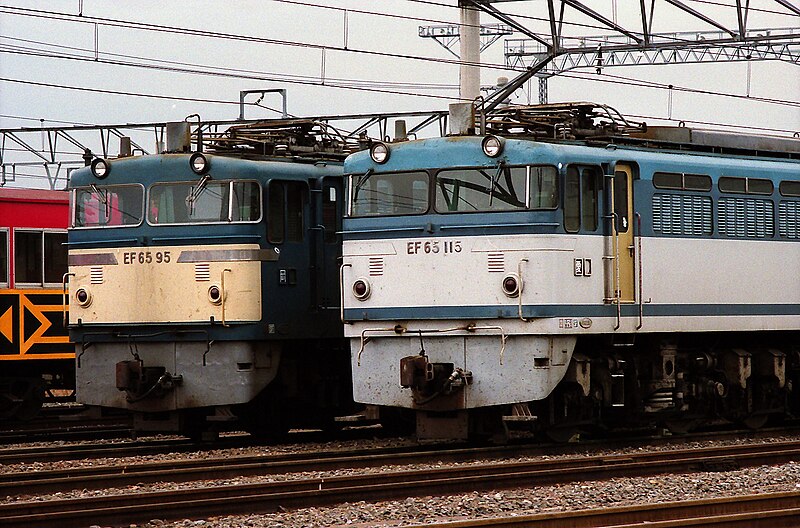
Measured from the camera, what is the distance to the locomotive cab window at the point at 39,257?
23.4m

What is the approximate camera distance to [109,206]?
64.7 ft

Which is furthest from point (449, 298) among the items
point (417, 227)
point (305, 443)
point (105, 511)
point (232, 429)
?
point (105, 511)

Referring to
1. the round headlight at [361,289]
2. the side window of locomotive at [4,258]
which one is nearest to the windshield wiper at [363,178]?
the round headlight at [361,289]

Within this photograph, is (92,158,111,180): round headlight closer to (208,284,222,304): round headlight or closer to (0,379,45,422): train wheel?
(208,284,222,304): round headlight

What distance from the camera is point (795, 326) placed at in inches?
807

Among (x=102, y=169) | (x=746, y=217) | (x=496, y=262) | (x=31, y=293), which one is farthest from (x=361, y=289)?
(x=31, y=293)

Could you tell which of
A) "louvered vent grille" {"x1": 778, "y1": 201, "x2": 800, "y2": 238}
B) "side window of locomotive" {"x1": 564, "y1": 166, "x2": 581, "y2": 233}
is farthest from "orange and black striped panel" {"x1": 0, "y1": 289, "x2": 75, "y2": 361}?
"louvered vent grille" {"x1": 778, "y1": 201, "x2": 800, "y2": 238}

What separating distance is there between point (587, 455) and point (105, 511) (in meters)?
6.85

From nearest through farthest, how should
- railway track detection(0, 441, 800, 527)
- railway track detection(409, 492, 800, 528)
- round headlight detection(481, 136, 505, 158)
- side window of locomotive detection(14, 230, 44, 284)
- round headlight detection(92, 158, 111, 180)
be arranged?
railway track detection(409, 492, 800, 528) → railway track detection(0, 441, 800, 527) → round headlight detection(481, 136, 505, 158) → round headlight detection(92, 158, 111, 180) → side window of locomotive detection(14, 230, 44, 284)

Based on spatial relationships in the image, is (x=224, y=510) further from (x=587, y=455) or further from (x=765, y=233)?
(x=765, y=233)

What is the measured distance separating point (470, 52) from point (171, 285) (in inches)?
467

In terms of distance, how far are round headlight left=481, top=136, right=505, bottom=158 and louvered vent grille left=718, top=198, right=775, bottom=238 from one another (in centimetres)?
391

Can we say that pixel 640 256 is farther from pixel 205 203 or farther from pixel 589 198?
pixel 205 203

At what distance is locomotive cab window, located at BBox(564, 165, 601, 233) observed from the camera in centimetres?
1733
